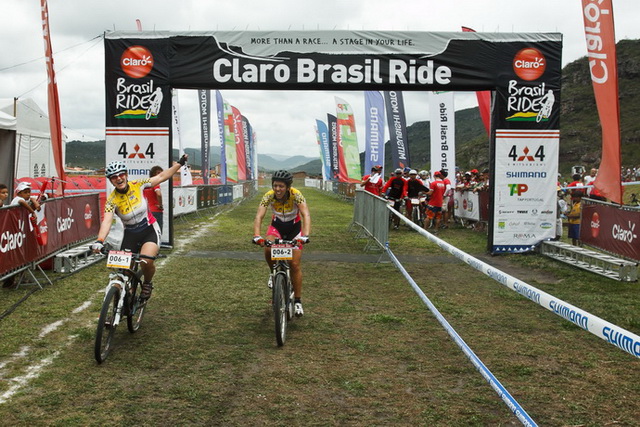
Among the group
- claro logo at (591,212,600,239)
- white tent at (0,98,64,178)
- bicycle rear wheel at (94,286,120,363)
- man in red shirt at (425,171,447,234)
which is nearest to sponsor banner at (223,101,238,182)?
white tent at (0,98,64,178)

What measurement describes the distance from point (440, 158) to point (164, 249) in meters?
9.67

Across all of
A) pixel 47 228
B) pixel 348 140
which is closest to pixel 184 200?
pixel 47 228

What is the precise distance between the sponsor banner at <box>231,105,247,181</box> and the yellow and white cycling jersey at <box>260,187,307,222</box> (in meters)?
26.2

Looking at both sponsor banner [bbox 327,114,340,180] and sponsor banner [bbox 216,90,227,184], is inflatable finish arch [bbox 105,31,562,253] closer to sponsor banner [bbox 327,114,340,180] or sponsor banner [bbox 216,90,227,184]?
sponsor banner [bbox 216,90,227,184]

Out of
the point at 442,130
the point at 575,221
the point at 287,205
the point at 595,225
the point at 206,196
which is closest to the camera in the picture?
the point at 287,205

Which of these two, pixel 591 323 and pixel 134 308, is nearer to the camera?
pixel 591 323

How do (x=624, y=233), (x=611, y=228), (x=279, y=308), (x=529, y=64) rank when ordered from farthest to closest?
1. (x=529, y=64)
2. (x=611, y=228)
3. (x=624, y=233)
4. (x=279, y=308)

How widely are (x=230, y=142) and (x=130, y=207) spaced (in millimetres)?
25396

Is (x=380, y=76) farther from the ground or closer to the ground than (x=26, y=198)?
farther from the ground

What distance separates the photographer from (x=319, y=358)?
17.8ft

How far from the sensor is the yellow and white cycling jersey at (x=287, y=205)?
21.3 ft

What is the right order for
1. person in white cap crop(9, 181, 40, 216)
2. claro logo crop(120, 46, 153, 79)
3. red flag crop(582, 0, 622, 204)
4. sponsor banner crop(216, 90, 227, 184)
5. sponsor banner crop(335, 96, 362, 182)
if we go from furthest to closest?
sponsor banner crop(335, 96, 362, 182)
sponsor banner crop(216, 90, 227, 184)
claro logo crop(120, 46, 153, 79)
red flag crop(582, 0, 622, 204)
person in white cap crop(9, 181, 40, 216)

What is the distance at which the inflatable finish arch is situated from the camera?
12344 millimetres

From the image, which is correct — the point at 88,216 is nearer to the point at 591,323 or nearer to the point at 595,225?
the point at 595,225
